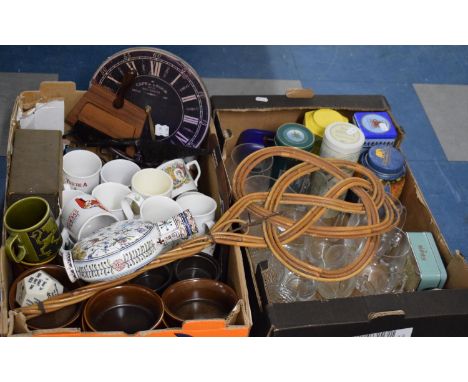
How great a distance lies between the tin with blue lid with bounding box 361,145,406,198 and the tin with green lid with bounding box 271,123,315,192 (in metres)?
0.15

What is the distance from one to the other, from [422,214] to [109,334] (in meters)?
0.80

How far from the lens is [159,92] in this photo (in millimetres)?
1497

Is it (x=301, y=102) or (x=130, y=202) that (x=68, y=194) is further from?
(x=301, y=102)

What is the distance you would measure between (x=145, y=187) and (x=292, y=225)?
382 millimetres

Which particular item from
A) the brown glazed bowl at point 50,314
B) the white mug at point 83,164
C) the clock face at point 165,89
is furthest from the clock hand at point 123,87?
the brown glazed bowl at point 50,314

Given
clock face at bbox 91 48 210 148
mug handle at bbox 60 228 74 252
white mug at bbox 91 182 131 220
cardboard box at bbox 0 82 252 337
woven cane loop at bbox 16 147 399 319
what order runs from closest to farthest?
cardboard box at bbox 0 82 252 337
woven cane loop at bbox 16 147 399 319
mug handle at bbox 60 228 74 252
white mug at bbox 91 182 131 220
clock face at bbox 91 48 210 148

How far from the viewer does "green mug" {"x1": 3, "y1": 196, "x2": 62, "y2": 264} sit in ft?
3.58

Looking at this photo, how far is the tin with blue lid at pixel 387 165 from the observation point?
141cm

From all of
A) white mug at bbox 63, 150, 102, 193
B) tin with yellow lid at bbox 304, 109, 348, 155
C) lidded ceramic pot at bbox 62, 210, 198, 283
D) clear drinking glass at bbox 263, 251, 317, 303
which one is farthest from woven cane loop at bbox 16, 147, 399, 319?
white mug at bbox 63, 150, 102, 193

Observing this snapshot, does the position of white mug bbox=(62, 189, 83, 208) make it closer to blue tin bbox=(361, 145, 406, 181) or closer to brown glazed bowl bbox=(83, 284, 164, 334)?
brown glazed bowl bbox=(83, 284, 164, 334)

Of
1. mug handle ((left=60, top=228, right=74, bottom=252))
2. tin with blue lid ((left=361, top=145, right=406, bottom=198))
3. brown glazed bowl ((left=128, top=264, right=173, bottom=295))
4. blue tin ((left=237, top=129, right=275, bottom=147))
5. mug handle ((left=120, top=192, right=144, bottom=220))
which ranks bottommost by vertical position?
brown glazed bowl ((left=128, top=264, right=173, bottom=295))
